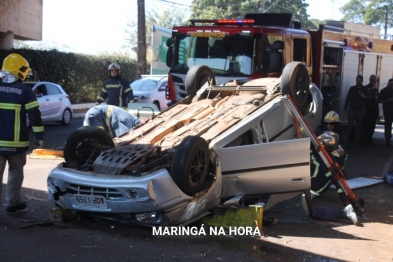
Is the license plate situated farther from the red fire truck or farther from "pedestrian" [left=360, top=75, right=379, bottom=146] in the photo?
"pedestrian" [left=360, top=75, right=379, bottom=146]

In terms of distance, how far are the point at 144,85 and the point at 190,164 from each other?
16.6 m

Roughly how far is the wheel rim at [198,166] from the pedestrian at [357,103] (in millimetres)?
8942

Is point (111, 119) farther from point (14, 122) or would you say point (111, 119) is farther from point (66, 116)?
point (66, 116)

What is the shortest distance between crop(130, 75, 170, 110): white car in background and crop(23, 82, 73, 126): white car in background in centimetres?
279

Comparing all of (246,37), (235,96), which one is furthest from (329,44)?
(235,96)

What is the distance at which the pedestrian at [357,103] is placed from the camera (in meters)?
14.2

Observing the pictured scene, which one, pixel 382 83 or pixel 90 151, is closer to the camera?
pixel 90 151

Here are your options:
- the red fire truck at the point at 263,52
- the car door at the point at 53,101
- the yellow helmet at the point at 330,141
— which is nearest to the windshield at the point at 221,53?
the red fire truck at the point at 263,52

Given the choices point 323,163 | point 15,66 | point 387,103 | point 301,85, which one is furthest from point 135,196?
point 387,103

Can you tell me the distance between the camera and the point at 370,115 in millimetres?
15008

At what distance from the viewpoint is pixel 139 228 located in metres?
6.56

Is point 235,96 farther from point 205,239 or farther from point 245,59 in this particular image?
point 245,59

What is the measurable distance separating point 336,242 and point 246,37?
649 centimetres

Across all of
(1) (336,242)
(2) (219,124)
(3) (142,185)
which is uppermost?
(2) (219,124)
